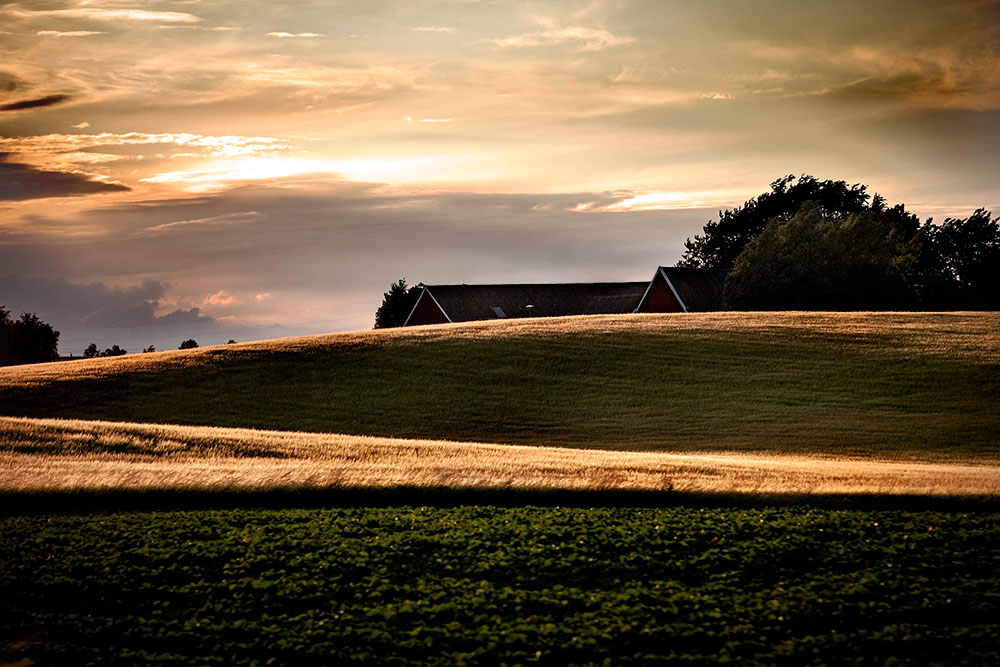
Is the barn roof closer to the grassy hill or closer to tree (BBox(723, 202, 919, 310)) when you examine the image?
tree (BBox(723, 202, 919, 310))

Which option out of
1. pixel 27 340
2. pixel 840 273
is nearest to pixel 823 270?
pixel 840 273

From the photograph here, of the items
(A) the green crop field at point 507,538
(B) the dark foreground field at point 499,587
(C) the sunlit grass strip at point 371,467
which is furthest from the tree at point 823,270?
(B) the dark foreground field at point 499,587

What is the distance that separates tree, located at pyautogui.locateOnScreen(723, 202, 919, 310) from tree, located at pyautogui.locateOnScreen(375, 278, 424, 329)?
39.6 m

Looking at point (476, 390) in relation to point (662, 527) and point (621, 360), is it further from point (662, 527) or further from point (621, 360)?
point (662, 527)

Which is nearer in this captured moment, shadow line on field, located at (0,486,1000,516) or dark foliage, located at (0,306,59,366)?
shadow line on field, located at (0,486,1000,516)

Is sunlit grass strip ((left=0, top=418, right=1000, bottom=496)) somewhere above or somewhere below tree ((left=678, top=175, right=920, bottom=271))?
below

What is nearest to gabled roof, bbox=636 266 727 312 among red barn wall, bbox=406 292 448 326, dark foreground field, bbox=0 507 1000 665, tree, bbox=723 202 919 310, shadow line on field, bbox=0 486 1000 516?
tree, bbox=723 202 919 310

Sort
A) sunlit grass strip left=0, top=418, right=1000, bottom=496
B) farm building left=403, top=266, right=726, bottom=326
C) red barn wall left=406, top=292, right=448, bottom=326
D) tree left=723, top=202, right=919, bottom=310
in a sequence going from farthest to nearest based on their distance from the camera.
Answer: red barn wall left=406, top=292, right=448, bottom=326 < farm building left=403, top=266, right=726, bottom=326 < tree left=723, top=202, right=919, bottom=310 < sunlit grass strip left=0, top=418, right=1000, bottom=496

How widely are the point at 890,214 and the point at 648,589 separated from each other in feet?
276

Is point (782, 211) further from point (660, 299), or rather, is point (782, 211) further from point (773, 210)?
point (660, 299)

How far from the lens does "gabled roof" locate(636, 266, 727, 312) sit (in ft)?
230

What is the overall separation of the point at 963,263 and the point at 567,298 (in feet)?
119

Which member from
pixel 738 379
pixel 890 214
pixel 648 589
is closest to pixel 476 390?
pixel 738 379

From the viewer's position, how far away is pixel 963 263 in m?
82.7
